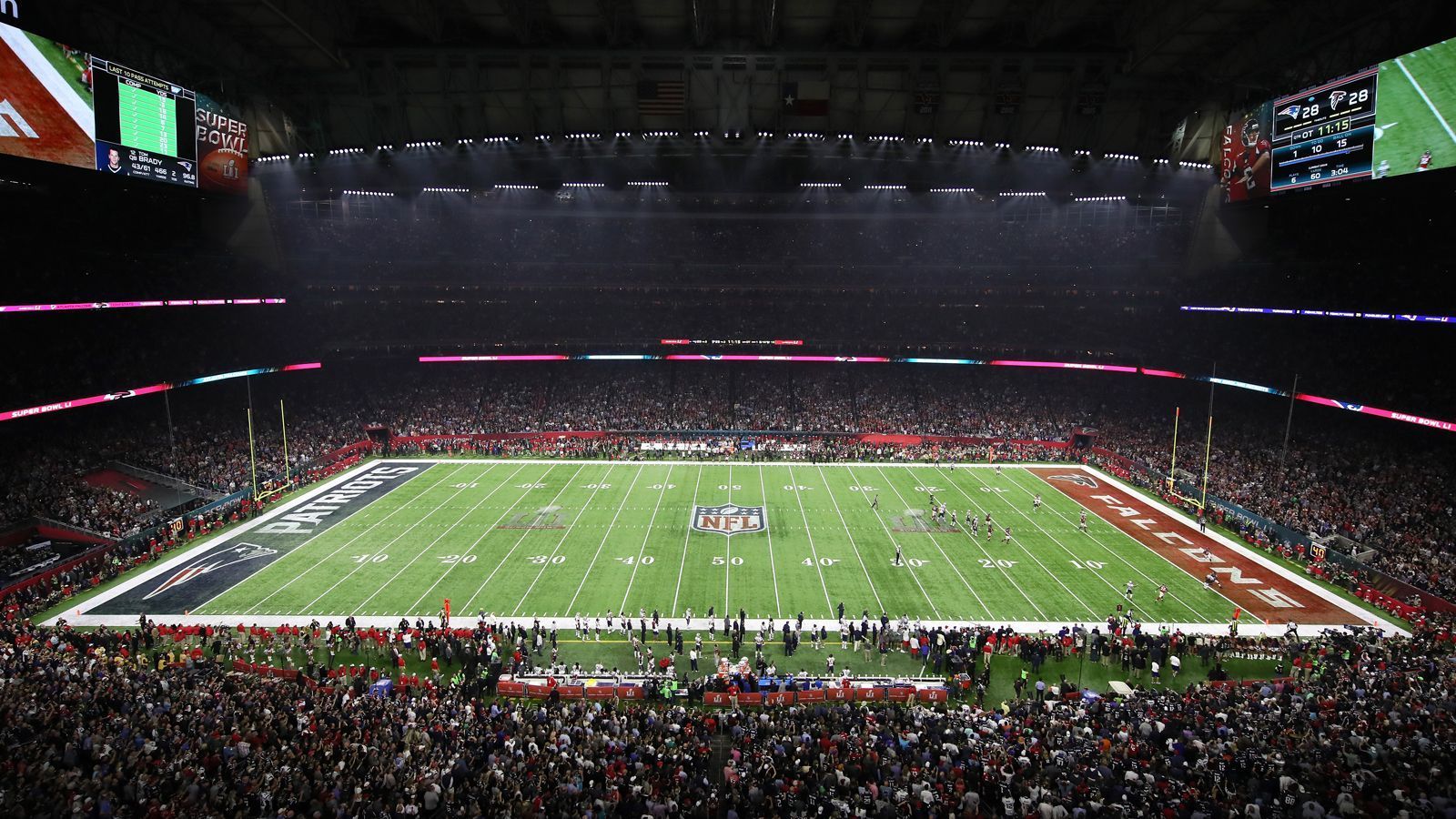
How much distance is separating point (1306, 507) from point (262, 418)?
177ft

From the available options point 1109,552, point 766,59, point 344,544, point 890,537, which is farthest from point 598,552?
point 766,59

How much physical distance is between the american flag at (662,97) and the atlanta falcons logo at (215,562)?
2405 centimetres

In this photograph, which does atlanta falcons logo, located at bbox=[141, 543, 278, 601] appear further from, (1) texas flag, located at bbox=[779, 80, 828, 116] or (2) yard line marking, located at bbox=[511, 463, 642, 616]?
(1) texas flag, located at bbox=[779, 80, 828, 116]

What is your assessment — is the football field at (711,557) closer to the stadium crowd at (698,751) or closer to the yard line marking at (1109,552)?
the yard line marking at (1109,552)

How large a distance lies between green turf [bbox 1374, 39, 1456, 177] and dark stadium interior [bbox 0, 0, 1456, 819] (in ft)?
1.79

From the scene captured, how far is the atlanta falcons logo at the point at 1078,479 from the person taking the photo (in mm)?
40250

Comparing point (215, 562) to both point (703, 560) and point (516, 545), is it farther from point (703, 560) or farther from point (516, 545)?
point (703, 560)

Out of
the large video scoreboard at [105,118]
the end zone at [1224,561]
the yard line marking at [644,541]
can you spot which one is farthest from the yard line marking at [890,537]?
the large video scoreboard at [105,118]

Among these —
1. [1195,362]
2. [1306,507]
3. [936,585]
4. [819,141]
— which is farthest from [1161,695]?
[1195,362]

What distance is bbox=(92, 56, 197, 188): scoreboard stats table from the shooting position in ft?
95.9

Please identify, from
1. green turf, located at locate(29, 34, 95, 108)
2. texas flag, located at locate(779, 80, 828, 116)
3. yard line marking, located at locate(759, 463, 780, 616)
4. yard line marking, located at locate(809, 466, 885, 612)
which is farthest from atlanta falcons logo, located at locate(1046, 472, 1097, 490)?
green turf, located at locate(29, 34, 95, 108)

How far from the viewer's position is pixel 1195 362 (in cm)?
4531

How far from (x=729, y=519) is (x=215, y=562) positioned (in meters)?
20.2

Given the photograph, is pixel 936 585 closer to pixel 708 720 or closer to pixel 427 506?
pixel 708 720
